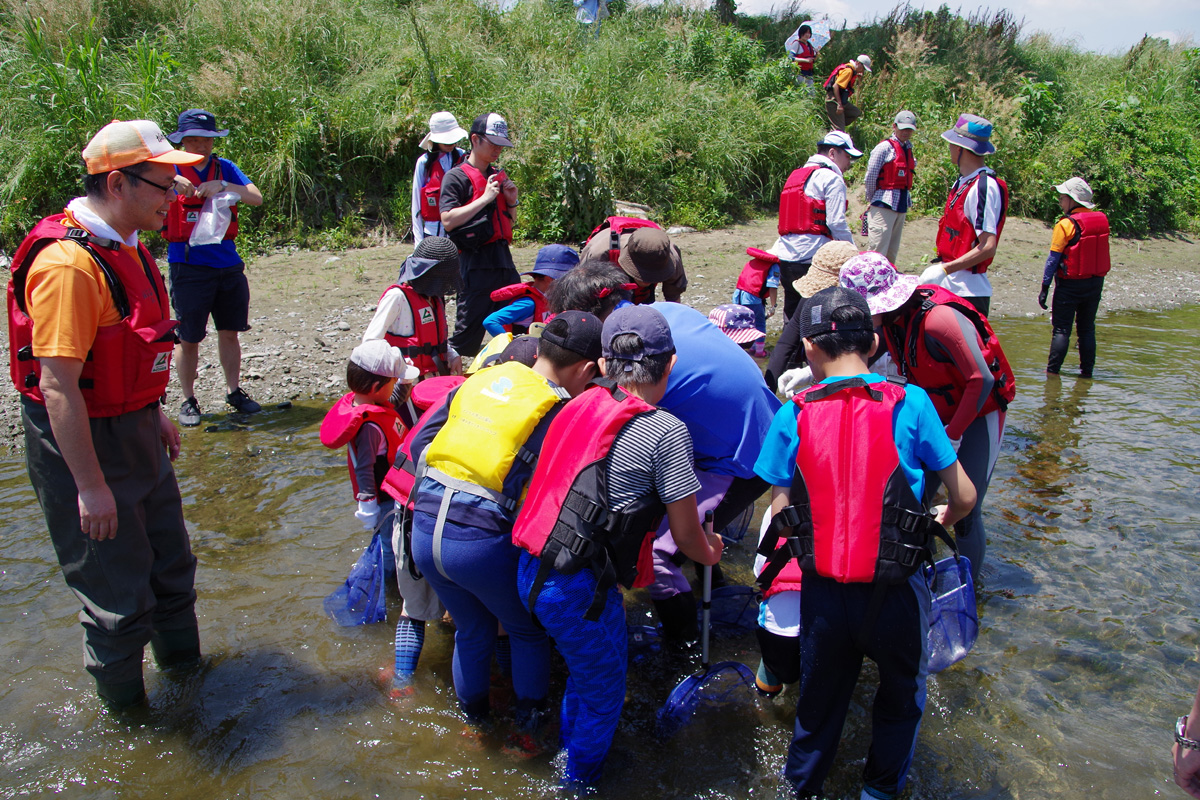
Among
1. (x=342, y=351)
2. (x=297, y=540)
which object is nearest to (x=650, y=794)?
(x=297, y=540)

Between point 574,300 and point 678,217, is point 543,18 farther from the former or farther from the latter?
point 574,300

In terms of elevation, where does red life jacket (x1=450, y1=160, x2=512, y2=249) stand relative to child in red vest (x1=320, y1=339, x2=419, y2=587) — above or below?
above

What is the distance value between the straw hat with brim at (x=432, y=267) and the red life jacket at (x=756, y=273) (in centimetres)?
251

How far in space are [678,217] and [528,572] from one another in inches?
398

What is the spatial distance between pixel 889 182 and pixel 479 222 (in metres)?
4.91

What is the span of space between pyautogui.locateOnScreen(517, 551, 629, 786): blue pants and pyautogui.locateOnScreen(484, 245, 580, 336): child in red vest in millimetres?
2289

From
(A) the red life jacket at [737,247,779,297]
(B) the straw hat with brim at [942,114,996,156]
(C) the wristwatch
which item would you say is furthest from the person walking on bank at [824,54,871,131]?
(C) the wristwatch

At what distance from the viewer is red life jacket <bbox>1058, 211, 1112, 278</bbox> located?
292 inches

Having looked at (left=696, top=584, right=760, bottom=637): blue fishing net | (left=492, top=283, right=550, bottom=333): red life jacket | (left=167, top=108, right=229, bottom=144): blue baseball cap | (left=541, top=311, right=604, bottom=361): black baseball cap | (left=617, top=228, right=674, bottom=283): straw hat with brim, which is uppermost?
(left=167, top=108, right=229, bottom=144): blue baseball cap

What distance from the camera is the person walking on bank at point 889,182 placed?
27.8 feet

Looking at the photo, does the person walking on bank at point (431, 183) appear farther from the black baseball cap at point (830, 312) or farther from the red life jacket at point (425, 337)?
the black baseball cap at point (830, 312)

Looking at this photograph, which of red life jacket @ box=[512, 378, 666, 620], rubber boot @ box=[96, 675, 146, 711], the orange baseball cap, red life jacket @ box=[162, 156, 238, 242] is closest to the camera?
red life jacket @ box=[512, 378, 666, 620]

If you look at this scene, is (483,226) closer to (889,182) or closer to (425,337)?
(425,337)

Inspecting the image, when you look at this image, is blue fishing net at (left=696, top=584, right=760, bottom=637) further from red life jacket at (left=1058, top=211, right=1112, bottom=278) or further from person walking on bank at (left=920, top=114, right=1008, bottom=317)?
red life jacket at (left=1058, top=211, right=1112, bottom=278)
